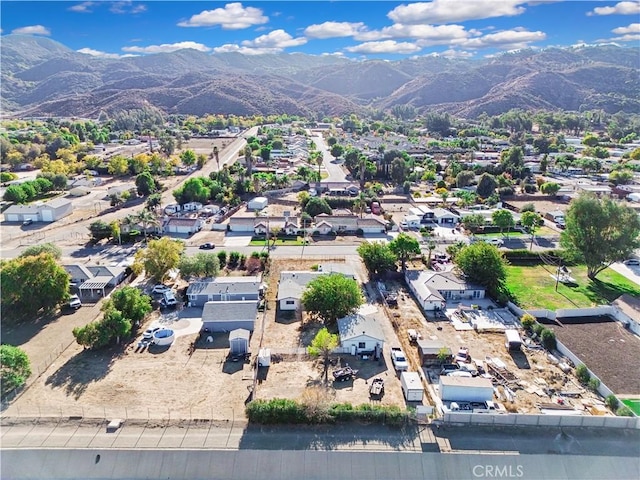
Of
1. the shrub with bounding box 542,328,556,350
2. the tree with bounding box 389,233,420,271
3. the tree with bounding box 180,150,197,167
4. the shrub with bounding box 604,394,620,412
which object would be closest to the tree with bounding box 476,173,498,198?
the tree with bounding box 389,233,420,271

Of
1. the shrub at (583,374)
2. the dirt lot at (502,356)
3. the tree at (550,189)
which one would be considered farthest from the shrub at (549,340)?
the tree at (550,189)

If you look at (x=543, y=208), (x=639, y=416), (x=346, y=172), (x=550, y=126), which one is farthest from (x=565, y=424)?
(x=550, y=126)

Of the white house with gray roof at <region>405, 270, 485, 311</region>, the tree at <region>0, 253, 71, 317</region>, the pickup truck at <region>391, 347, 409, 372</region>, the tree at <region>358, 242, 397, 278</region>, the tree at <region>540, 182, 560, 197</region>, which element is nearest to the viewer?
the pickup truck at <region>391, 347, 409, 372</region>

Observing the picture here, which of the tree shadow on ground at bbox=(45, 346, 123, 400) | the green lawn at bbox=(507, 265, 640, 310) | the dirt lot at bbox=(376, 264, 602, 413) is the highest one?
the tree shadow on ground at bbox=(45, 346, 123, 400)

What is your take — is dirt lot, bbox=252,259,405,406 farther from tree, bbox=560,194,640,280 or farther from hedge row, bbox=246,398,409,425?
tree, bbox=560,194,640,280

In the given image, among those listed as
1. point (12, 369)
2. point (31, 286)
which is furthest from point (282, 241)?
point (12, 369)

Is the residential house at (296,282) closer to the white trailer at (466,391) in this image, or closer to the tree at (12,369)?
the white trailer at (466,391)
